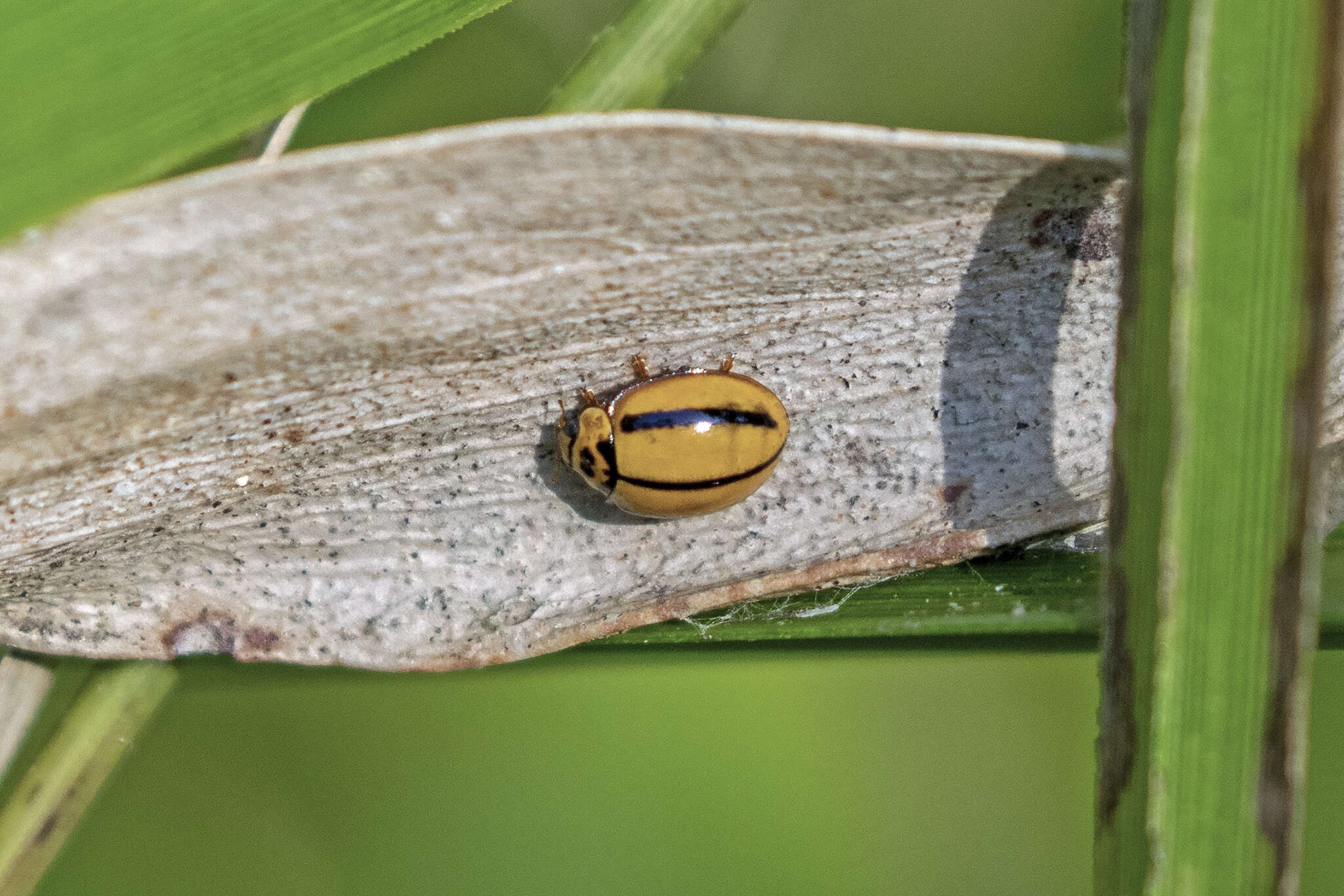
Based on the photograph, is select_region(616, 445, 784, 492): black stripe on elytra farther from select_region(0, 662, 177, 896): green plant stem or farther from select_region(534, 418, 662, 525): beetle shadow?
select_region(0, 662, 177, 896): green plant stem

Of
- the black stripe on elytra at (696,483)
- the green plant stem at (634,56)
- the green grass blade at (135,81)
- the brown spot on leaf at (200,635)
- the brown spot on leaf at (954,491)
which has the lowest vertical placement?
the brown spot on leaf at (200,635)

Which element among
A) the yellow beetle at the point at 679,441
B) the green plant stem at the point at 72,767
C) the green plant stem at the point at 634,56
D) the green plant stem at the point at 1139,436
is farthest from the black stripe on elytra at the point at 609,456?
the green plant stem at the point at 72,767

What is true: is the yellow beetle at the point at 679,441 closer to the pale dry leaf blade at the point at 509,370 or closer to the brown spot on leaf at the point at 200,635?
the pale dry leaf blade at the point at 509,370

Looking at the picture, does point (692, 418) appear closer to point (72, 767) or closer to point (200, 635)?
point (200, 635)

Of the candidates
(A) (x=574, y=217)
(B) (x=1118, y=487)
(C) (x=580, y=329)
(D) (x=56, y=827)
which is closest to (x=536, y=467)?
(C) (x=580, y=329)

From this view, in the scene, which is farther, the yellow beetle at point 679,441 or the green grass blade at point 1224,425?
the yellow beetle at point 679,441

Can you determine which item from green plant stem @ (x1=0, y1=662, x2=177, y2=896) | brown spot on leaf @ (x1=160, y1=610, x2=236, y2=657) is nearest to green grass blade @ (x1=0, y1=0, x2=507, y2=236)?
brown spot on leaf @ (x1=160, y1=610, x2=236, y2=657)

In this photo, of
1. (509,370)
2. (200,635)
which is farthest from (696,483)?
(200,635)

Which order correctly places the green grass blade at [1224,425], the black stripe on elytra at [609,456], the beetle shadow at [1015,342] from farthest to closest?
the black stripe on elytra at [609,456] < the beetle shadow at [1015,342] < the green grass blade at [1224,425]
